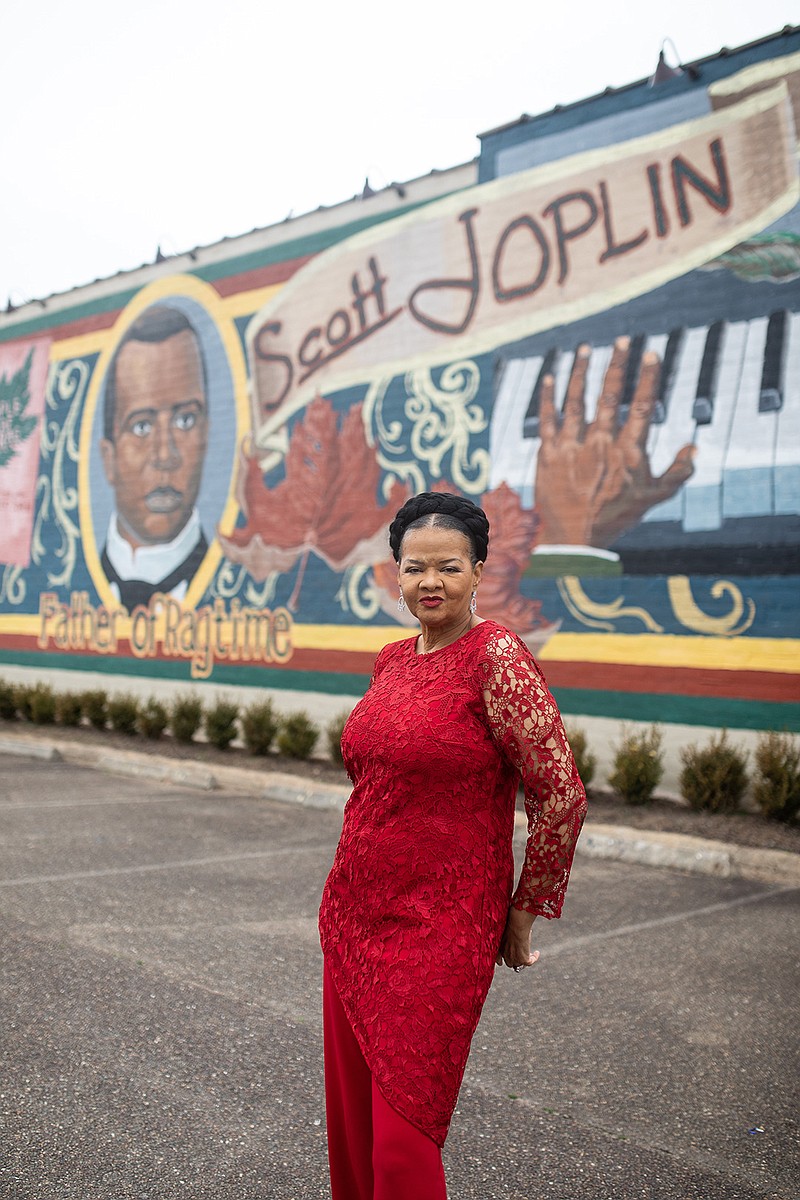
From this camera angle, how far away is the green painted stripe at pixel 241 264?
605 inches

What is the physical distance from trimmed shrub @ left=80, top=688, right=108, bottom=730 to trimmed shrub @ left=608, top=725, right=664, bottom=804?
28.4 feet

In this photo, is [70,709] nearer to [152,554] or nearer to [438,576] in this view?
[152,554]

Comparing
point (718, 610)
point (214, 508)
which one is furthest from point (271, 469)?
point (718, 610)

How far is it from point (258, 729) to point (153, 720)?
7.24 ft

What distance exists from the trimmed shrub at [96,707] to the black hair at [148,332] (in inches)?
168

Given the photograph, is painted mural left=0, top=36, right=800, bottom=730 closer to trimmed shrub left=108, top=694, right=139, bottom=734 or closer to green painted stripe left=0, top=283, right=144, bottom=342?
green painted stripe left=0, top=283, right=144, bottom=342

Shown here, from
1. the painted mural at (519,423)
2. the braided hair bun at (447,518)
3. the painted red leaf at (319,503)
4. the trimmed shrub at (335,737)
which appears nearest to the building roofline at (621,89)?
the painted mural at (519,423)

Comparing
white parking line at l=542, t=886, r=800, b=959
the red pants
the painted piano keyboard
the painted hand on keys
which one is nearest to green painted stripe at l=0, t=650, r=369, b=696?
the painted hand on keys

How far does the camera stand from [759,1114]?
4285 mm

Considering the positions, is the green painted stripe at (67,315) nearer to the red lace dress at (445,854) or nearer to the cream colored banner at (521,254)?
the cream colored banner at (521,254)

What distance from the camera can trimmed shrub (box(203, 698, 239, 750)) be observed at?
48.9 ft

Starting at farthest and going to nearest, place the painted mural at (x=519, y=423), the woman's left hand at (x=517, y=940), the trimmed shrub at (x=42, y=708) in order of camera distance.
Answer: the trimmed shrub at (x=42, y=708) → the painted mural at (x=519, y=423) → the woman's left hand at (x=517, y=940)

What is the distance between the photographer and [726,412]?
1154 cm

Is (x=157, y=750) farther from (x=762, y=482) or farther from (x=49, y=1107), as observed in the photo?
(x=49, y=1107)
